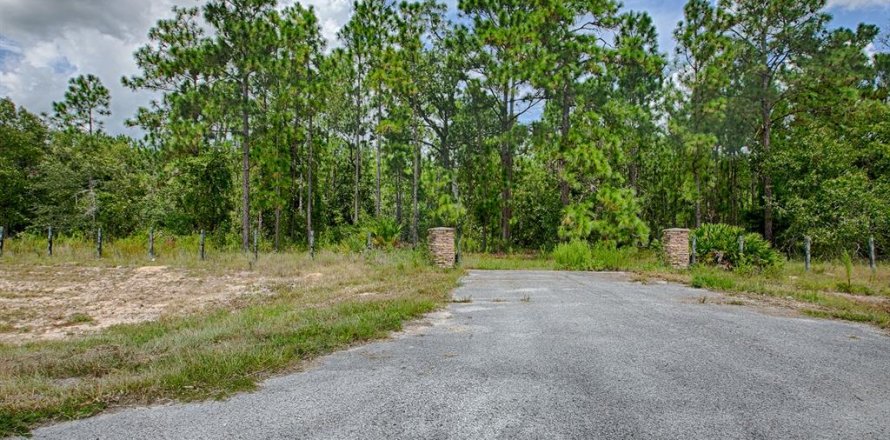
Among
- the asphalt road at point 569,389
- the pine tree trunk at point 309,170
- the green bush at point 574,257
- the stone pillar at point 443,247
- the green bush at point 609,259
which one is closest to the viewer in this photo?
the asphalt road at point 569,389

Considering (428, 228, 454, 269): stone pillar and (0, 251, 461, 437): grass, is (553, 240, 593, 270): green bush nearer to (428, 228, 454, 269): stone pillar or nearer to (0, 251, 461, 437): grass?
(428, 228, 454, 269): stone pillar

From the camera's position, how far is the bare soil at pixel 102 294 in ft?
26.7

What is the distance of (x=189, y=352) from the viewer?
487 centimetres

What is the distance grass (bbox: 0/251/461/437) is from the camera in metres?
3.61

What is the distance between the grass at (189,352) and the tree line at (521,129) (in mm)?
11436

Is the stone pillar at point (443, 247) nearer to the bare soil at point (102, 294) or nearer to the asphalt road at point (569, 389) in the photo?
the bare soil at point (102, 294)

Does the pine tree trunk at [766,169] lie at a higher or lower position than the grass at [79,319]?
higher

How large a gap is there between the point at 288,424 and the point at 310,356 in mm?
1747

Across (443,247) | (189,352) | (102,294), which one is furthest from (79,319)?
(443,247)

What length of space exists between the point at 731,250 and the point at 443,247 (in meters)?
8.40

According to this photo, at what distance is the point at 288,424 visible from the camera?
10.3 feet

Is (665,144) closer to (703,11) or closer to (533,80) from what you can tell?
(703,11)

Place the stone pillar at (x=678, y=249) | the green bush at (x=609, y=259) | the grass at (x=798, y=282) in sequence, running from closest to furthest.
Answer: the grass at (x=798, y=282)
the stone pillar at (x=678, y=249)
the green bush at (x=609, y=259)

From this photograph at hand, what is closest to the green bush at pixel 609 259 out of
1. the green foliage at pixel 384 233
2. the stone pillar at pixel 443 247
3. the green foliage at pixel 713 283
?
the green foliage at pixel 713 283
